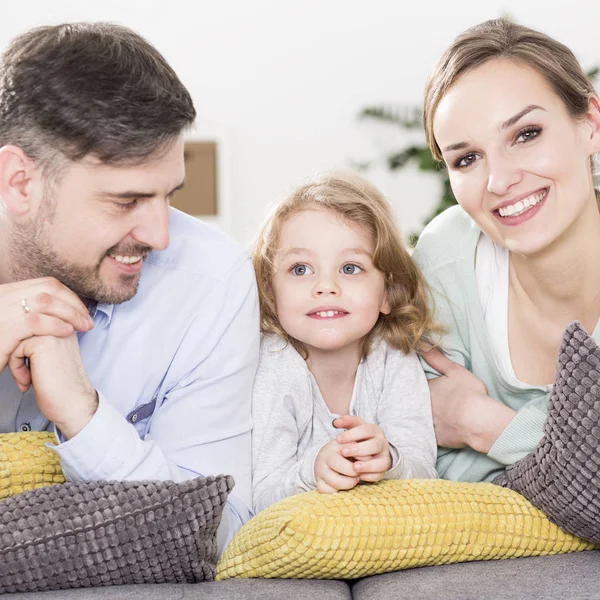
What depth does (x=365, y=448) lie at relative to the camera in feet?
4.91

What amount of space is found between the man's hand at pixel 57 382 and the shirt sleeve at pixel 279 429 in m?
0.40

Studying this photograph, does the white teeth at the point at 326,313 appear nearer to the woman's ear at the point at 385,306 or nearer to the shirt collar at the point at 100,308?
the woman's ear at the point at 385,306

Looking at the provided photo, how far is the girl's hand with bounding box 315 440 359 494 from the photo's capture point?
4.82 feet

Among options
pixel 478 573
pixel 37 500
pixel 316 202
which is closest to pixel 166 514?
pixel 37 500

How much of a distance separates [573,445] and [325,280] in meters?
0.65

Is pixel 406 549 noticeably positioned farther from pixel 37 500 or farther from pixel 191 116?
pixel 191 116

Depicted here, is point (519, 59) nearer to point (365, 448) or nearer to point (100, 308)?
point (365, 448)

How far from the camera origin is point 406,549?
1384mm

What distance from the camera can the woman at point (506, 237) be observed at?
1.70 meters

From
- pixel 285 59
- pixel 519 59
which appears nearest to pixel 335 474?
pixel 519 59

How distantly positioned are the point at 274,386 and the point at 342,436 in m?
0.34

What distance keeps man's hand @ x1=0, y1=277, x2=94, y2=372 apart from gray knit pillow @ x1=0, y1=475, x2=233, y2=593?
0.92ft

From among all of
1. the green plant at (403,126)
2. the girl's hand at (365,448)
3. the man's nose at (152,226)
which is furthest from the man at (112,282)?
the green plant at (403,126)

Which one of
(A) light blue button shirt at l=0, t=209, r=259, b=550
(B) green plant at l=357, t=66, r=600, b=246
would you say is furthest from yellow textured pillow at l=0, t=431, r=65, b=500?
(B) green plant at l=357, t=66, r=600, b=246
